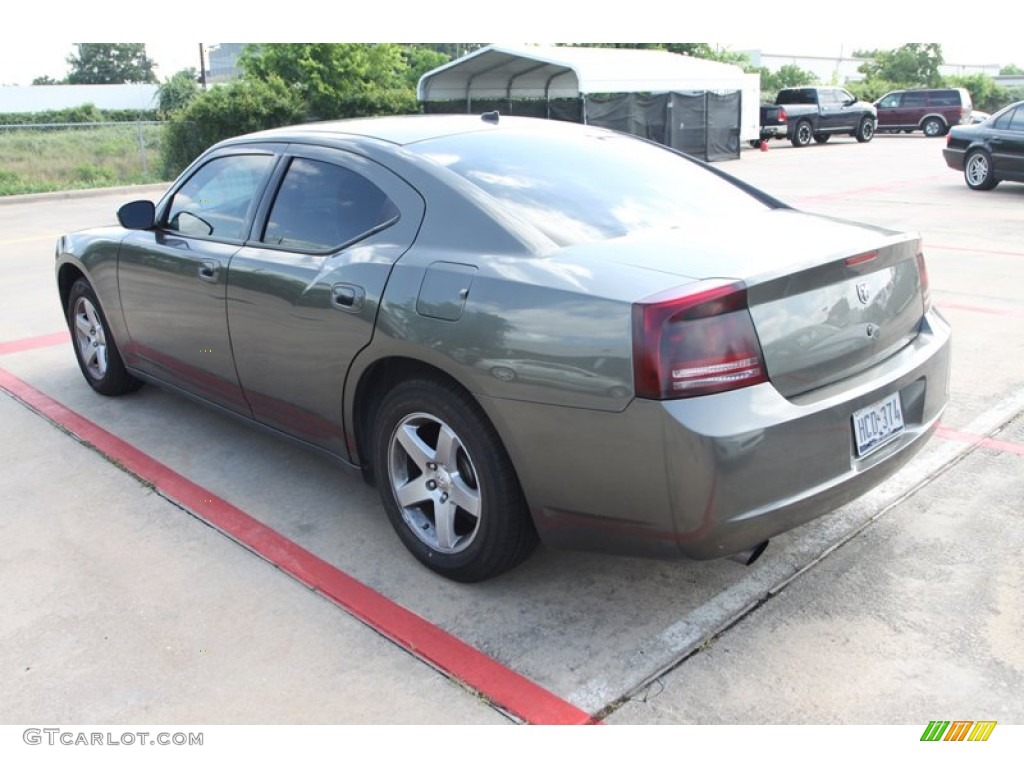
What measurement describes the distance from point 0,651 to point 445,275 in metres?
1.91

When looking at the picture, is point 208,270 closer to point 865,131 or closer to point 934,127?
point 865,131

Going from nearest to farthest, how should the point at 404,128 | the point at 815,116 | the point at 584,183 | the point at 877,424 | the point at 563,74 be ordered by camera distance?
the point at 877,424, the point at 584,183, the point at 404,128, the point at 563,74, the point at 815,116

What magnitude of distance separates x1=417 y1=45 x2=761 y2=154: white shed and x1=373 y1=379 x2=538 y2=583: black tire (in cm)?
2106

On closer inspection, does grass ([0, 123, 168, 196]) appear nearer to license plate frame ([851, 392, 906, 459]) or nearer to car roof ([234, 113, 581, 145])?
car roof ([234, 113, 581, 145])

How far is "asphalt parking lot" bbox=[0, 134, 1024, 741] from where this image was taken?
8.80ft

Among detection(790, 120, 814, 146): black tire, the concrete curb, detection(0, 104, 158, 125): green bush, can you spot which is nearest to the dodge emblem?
the concrete curb

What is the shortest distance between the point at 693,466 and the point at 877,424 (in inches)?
31.3

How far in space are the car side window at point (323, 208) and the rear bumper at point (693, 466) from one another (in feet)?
3.44

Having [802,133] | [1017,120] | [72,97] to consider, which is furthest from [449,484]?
[72,97]

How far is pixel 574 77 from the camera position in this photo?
80.3 feet

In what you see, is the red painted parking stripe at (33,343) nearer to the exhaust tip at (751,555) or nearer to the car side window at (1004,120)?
the exhaust tip at (751,555)

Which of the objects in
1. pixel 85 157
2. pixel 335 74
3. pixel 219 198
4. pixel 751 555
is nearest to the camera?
pixel 751 555

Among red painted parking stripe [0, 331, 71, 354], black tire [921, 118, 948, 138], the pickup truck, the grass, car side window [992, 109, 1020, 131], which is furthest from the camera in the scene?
black tire [921, 118, 948, 138]

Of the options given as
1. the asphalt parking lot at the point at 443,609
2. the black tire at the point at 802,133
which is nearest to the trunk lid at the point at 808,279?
the asphalt parking lot at the point at 443,609
